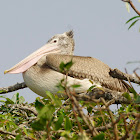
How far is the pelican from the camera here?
624 cm

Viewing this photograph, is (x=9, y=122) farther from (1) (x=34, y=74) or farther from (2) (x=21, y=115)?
(1) (x=34, y=74)

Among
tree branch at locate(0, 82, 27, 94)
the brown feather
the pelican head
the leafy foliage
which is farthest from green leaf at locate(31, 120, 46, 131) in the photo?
the pelican head

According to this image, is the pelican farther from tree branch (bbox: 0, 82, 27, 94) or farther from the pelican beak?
tree branch (bbox: 0, 82, 27, 94)

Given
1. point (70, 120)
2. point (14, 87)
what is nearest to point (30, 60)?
point (14, 87)

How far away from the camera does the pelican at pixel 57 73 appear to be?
6242 millimetres

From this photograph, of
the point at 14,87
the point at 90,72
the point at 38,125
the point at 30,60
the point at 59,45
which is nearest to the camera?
the point at 38,125

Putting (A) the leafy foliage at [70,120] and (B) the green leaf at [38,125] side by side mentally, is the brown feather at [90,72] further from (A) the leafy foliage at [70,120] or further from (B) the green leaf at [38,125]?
(B) the green leaf at [38,125]

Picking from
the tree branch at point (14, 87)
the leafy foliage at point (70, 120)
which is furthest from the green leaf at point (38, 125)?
the tree branch at point (14, 87)

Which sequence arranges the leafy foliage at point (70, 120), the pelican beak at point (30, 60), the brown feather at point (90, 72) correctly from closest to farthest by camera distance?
1. the leafy foliage at point (70, 120)
2. the brown feather at point (90, 72)
3. the pelican beak at point (30, 60)

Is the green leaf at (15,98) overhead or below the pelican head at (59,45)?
below

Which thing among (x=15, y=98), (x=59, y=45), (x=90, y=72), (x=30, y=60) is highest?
(x=59, y=45)

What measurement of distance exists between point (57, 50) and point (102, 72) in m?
1.68

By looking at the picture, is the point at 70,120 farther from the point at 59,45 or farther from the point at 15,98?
the point at 59,45

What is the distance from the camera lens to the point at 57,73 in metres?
6.29
